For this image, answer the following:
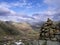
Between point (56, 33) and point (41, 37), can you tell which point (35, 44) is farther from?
point (56, 33)

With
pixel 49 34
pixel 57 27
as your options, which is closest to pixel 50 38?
pixel 49 34

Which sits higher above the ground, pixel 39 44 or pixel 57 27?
pixel 57 27

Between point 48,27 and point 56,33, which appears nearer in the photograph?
point 56,33

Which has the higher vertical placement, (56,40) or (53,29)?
(53,29)

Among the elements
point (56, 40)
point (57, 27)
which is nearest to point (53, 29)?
point (57, 27)

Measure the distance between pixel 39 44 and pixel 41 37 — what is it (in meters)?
0.65

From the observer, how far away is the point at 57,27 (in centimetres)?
1221

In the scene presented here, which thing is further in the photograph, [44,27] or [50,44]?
[44,27]

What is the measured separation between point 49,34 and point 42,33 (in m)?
0.70

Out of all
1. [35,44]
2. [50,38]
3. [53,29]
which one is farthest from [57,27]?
[35,44]

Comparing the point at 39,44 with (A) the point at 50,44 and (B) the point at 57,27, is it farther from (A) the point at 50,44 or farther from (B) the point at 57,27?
(B) the point at 57,27

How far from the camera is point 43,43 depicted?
1177 cm

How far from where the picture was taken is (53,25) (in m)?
12.5

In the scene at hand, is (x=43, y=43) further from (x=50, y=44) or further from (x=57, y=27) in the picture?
(x=57, y=27)
